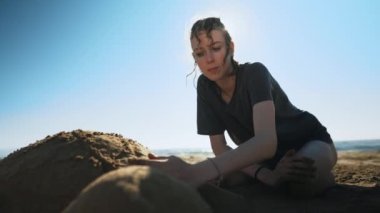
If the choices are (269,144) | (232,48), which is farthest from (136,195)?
(232,48)

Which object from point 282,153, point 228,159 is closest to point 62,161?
point 228,159

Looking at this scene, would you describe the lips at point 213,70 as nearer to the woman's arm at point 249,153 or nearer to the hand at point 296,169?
the woman's arm at point 249,153

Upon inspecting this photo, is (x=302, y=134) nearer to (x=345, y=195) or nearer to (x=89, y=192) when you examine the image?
(x=345, y=195)

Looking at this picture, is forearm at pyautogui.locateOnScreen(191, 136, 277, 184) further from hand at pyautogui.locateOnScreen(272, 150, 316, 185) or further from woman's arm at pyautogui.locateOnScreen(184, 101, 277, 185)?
hand at pyautogui.locateOnScreen(272, 150, 316, 185)

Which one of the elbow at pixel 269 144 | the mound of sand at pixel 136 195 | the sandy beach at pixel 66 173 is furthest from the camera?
the elbow at pixel 269 144

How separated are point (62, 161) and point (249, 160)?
1193mm

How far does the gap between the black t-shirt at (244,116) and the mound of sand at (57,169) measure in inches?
39.8

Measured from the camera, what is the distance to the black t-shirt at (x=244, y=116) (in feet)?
11.0

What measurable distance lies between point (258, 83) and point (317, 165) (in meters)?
0.87

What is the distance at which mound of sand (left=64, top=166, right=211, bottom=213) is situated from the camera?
1.52 metres

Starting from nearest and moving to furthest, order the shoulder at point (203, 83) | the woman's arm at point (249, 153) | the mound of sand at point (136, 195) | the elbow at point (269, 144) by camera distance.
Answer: the mound of sand at point (136, 195) < the woman's arm at point (249, 153) < the elbow at point (269, 144) < the shoulder at point (203, 83)

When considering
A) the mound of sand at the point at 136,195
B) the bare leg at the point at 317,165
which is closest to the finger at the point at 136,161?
the mound of sand at the point at 136,195

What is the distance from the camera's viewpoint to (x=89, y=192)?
5.23 feet

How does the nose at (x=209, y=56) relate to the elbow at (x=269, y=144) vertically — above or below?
above
